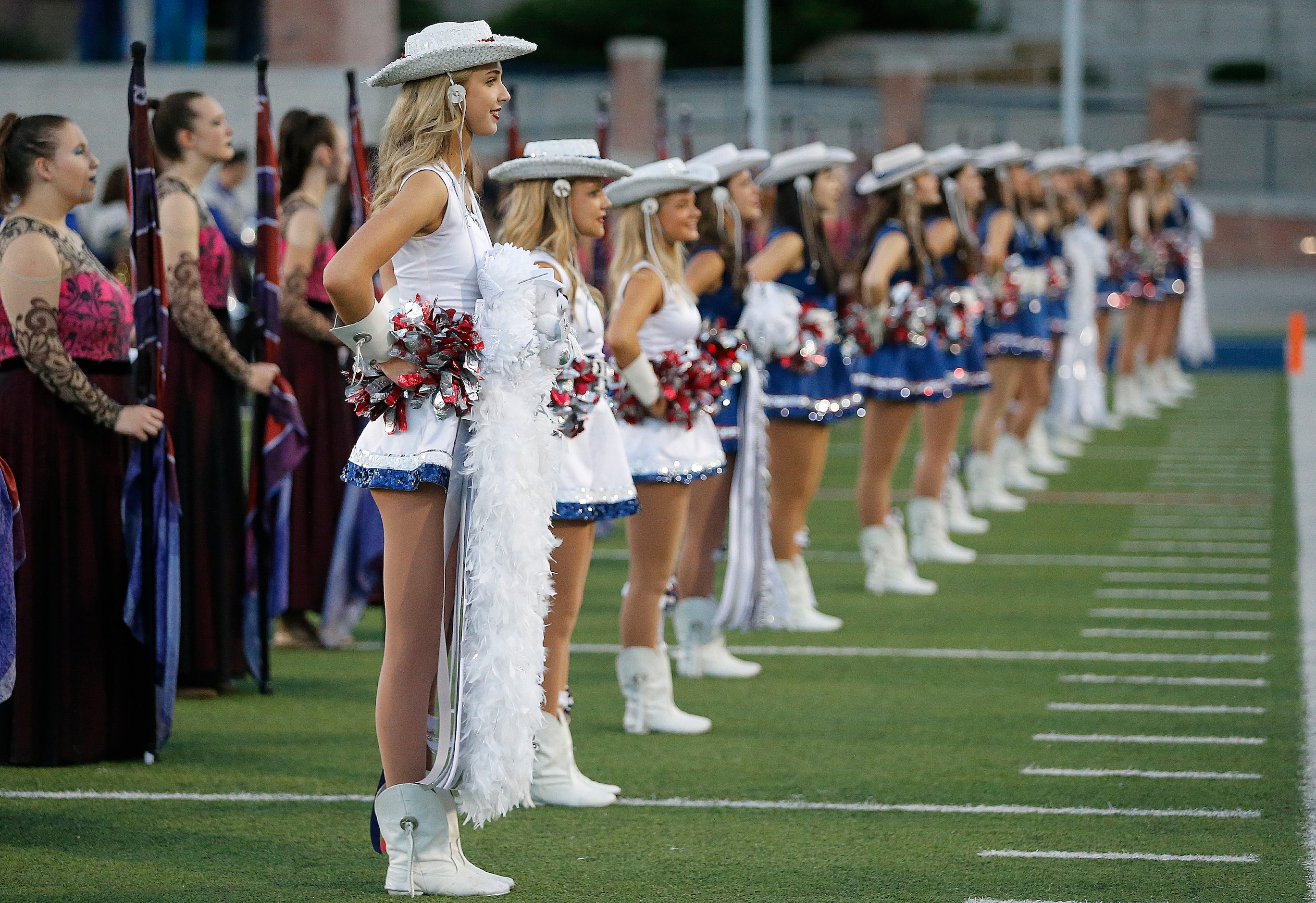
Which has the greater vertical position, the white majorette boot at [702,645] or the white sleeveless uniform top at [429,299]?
the white sleeveless uniform top at [429,299]

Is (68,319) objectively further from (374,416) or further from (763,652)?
(763,652)

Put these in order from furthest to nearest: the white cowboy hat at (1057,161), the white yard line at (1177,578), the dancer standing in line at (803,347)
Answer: the white cowboy hat at (1057,161), the white yard line at (1177,578), the dancer standing in line at (803,347)

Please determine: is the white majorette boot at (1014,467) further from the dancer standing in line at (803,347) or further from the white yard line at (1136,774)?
the white yard line at (1136,774)

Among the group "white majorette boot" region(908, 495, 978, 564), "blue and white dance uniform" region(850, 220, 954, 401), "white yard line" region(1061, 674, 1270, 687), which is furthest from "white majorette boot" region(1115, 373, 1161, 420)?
"white yard line" region(1061, 674, 1270, 687)

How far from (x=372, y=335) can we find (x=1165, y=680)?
13.6 feet

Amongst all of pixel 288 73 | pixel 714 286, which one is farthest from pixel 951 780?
pixel 288 73

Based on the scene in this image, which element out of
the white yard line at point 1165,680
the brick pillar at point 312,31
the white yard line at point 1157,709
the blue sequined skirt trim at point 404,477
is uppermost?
the brick pillar at point 312,31

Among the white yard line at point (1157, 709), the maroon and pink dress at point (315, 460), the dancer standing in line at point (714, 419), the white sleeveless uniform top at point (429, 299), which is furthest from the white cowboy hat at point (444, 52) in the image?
the maroon and pink dress at point (315, 460)

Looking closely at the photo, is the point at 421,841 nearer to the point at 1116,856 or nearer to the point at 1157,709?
the point at 1116,856

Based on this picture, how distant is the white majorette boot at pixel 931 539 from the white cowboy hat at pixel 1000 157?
233cm

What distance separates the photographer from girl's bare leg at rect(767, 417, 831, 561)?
8156 mm

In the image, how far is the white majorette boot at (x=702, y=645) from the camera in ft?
23.9

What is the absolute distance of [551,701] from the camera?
18.0 ft

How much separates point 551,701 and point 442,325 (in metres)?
1.57
